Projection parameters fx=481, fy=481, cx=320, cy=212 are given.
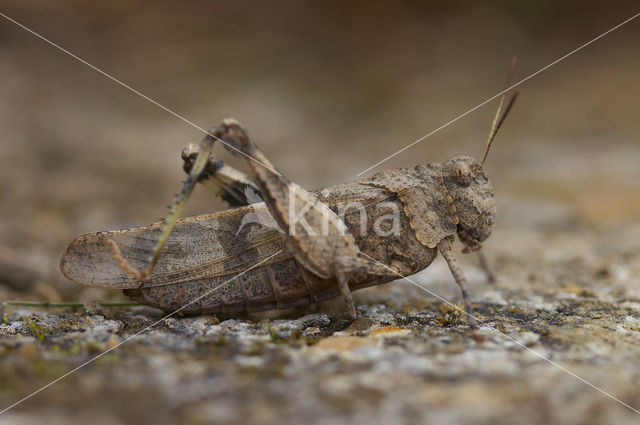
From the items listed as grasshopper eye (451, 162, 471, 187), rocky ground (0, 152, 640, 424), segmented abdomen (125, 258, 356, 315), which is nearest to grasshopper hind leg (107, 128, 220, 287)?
segmented abdomen (125, 258, 356, 315)

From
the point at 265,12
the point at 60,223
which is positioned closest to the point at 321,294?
the point at 60,223

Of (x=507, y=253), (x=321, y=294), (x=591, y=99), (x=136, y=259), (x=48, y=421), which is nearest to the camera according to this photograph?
(x=48, y=421)

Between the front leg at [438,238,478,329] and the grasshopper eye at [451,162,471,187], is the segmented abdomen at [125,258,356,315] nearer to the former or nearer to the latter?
the front leg at [438,238,478,329]

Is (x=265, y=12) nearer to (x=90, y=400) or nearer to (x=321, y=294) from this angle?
(x=321, y=294)

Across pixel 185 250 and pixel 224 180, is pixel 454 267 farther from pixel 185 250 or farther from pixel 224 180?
pixel 185 250

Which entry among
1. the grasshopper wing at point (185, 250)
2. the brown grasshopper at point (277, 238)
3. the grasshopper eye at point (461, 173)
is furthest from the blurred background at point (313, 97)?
the grasshopper eye at point (461, 173)

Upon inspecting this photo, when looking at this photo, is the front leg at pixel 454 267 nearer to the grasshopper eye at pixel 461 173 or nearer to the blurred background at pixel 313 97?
the grasshopper eye at pixel 461 173
